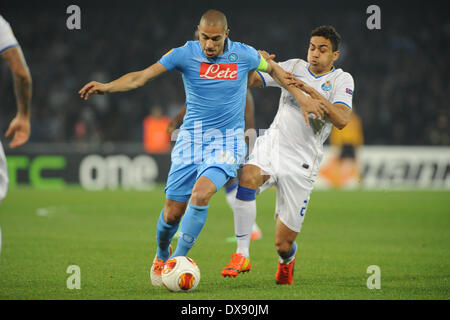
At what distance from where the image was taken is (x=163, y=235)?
5.91m

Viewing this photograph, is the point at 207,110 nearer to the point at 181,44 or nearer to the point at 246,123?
the point at 246,123

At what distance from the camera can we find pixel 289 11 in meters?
23.9

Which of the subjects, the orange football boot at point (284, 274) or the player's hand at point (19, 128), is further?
the orange football boot at point (284, 274)

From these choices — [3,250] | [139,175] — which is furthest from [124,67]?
[3,250]

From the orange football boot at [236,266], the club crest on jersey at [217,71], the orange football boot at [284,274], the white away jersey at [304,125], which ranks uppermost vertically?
the club crest on jersey at [217,71]

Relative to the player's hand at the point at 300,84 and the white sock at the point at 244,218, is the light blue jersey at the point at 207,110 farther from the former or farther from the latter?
the white sock at the point at 244,218

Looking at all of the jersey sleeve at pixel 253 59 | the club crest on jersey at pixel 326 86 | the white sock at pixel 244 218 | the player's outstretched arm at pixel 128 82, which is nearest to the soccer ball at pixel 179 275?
the white sock at pixel 244 218

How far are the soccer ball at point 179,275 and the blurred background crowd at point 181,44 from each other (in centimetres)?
1430

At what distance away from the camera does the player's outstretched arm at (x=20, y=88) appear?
4.06 meters

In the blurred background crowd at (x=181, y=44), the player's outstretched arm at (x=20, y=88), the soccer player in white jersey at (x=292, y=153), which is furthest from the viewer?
the blurred background crowd at (x=181, y=44)

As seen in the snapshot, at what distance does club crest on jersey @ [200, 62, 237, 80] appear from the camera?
5.72 meters

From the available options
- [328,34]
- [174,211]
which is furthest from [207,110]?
[328,34]

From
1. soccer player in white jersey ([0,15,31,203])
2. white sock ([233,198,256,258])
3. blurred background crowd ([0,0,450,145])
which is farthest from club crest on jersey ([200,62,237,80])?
blurred background crowd ([0,0,450,145])

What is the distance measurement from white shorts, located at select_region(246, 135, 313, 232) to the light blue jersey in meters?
0.41
